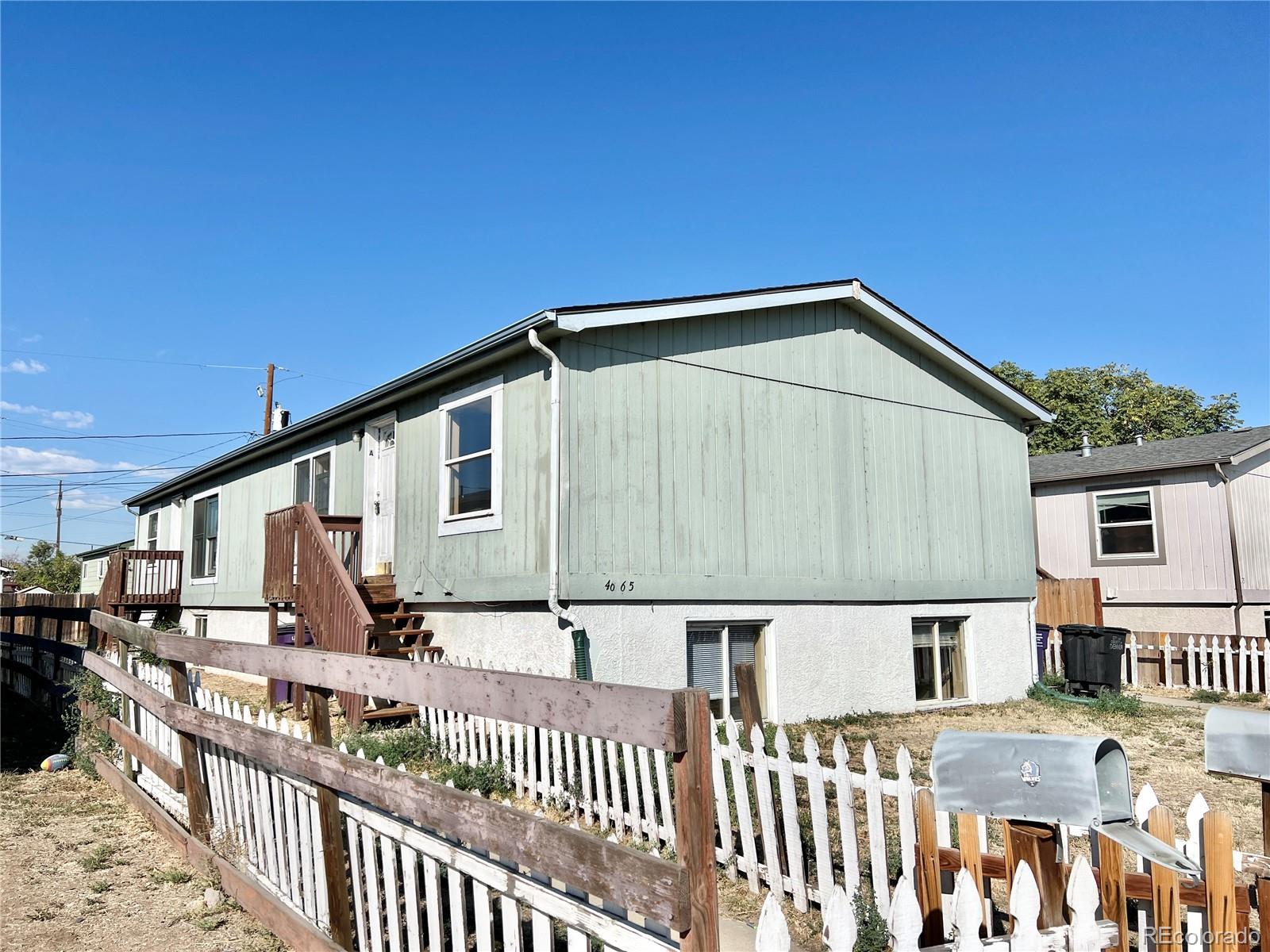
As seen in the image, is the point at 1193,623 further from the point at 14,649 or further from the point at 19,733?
the point at 14,649

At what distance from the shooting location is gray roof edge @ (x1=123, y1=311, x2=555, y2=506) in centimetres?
984

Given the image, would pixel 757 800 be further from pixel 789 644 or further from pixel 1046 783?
pixel 789 644

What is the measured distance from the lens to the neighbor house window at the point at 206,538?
20234mm

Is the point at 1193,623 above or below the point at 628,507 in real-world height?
A: below

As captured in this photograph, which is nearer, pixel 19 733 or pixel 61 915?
pixel 61 915

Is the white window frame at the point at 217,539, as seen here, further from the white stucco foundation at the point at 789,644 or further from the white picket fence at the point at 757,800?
the white picket fence at the point at 757,800

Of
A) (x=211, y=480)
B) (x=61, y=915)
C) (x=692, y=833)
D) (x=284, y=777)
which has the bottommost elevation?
(x=61, y=915)

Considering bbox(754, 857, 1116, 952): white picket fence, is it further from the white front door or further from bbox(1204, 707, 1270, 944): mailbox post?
the white front door

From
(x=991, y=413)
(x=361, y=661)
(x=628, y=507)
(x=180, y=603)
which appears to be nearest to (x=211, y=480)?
(x=180, y=603)

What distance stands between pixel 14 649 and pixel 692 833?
17048 mm

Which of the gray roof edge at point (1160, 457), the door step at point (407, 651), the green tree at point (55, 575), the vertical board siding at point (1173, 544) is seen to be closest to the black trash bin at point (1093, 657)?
the gray roof edge at point (1160, 457)

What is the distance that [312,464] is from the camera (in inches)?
627

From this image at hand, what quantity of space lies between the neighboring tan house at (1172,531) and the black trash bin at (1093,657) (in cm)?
508

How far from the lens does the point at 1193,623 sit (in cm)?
1750
